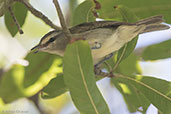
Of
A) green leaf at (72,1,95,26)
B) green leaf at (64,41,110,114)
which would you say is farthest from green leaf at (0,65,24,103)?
green leaf at (64,41,110,114)

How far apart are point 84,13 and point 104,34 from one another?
11.9 inches

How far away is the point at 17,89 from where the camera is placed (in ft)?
11.3

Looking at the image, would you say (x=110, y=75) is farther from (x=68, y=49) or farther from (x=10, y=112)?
(x=10, y=112)

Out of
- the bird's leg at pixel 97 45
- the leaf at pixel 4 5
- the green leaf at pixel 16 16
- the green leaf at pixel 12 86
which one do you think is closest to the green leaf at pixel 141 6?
the bird's leg at pixel 97 45

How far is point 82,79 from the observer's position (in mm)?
2238

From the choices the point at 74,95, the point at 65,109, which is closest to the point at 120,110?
the point at 65,109

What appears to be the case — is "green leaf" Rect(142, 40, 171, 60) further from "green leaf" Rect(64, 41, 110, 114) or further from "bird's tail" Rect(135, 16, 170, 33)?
"green leaf" Rect(64, 41, 110, 114)

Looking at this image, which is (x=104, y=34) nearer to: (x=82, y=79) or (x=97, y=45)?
(x=97, y=45)

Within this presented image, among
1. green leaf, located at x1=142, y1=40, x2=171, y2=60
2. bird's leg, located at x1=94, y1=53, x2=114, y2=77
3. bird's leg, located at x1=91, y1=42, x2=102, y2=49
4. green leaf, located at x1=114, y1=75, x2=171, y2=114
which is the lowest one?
green leaf, located at x1=142, y1=40, x2=171, y2=60

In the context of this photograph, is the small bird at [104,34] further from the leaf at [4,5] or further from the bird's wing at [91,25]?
the leaf at [4,5]

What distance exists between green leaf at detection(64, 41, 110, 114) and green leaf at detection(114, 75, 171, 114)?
1.82 ft

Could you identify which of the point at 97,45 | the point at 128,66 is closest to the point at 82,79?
the point at 97,45

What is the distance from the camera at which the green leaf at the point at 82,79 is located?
7.13 feet

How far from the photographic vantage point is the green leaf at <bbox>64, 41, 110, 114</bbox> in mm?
2174
